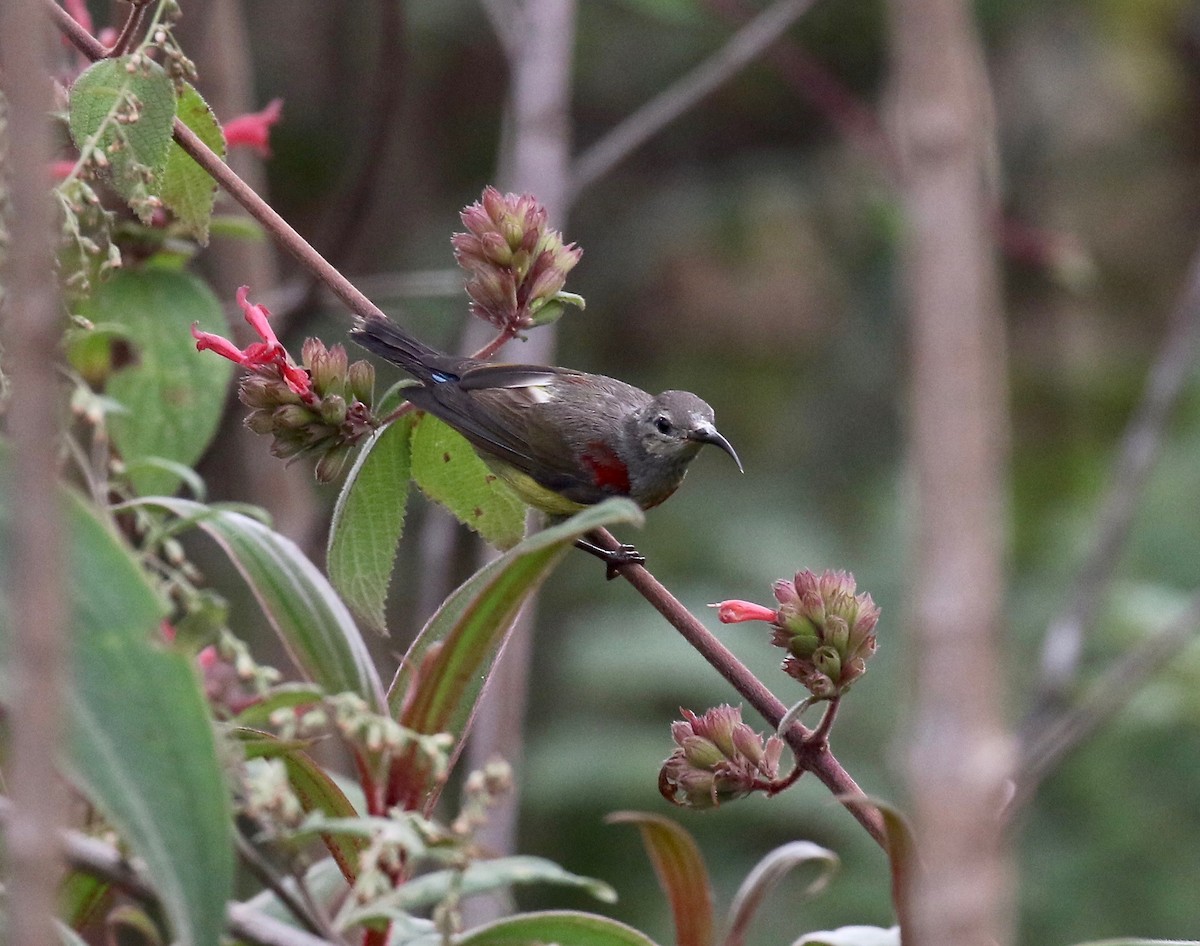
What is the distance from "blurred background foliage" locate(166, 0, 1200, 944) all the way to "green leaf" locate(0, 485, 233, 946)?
2.21 m

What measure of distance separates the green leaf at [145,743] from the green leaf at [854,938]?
450 mm

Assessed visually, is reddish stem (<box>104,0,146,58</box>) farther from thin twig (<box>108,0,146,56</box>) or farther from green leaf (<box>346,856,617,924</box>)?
green leaf (<box>346,856,617,924</box>)

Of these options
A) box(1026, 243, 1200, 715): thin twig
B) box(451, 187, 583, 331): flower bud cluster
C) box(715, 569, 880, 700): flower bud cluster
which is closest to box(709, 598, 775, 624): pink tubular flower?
box(715, 569, 880, 700): flower bud cluster

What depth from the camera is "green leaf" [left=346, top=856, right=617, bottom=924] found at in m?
0.81

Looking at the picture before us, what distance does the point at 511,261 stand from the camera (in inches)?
50.6

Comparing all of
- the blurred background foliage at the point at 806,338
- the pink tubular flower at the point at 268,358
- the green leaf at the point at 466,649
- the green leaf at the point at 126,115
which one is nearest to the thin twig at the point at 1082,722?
the green leaf at the point at 466,649

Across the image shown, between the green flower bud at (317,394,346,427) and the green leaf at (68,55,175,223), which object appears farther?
the green flower bud at (317,394,346,427)

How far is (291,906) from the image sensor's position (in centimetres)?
80

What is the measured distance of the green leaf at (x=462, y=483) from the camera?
1327mm

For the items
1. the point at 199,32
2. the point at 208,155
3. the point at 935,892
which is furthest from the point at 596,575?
the point at 935,892

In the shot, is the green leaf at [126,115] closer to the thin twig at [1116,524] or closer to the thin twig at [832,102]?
the thin twig at [1116,524]

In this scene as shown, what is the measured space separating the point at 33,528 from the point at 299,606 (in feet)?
1.61

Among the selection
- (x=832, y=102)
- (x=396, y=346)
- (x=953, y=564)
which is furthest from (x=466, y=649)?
(x=832, y=102)

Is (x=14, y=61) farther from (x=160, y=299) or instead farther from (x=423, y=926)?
(x=160, y=299)
